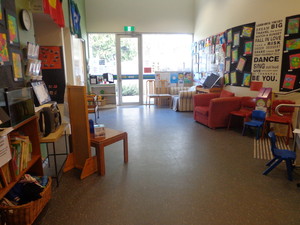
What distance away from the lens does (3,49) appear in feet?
6.31

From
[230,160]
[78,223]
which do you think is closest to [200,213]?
[78,223]

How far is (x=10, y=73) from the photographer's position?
2.07 m

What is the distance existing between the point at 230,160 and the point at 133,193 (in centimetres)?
156

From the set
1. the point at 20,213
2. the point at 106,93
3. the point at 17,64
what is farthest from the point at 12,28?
the point at 106,93

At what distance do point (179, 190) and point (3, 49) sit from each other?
2.19 m

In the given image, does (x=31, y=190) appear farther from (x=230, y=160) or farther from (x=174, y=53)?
(x=174, y=53)

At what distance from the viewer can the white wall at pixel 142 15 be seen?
6.95 m

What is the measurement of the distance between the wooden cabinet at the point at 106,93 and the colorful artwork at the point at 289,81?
486 centimetres

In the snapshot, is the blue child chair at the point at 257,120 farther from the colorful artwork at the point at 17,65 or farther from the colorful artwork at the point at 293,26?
the colorful artwork at the point at 17,65

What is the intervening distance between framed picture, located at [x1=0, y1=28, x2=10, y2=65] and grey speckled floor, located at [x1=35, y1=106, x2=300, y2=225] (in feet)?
4.65

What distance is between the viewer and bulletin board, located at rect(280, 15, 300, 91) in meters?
3.71

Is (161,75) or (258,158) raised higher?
(161,75)

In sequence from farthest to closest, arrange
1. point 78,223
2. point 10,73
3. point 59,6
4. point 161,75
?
point 161,75 < point 59,6 < point 10,73 < point 78,223

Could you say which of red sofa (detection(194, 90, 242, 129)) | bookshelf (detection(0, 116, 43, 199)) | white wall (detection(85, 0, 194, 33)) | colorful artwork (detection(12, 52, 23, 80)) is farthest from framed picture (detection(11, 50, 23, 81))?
white wall (detection(85, 0, 194, 33))
